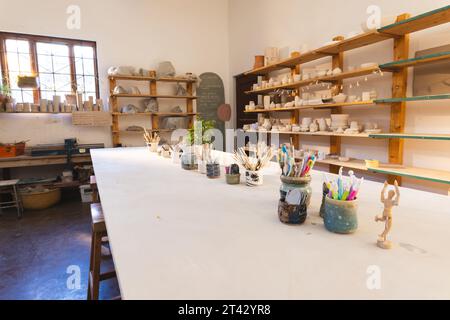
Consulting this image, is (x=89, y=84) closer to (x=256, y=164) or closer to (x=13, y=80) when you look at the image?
(x=13, y=80)

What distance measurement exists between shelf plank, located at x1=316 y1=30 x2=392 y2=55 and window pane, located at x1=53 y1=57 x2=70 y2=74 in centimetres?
391

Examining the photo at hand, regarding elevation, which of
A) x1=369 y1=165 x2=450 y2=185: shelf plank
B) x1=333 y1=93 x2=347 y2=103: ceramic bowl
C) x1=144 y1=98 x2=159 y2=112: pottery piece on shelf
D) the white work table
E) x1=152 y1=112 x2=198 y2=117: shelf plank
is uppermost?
x1=144 y1=98 x2=159 y2=112: pottery piece on shelf

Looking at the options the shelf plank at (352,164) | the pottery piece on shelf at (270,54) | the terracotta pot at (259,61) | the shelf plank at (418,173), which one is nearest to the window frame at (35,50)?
the terracotta pot at (259,61)

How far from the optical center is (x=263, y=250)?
0.76 meters

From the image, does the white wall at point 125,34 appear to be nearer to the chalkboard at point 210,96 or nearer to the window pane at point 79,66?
the chalkboard at point 210,96

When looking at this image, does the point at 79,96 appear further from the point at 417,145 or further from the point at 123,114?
the point at 417,145

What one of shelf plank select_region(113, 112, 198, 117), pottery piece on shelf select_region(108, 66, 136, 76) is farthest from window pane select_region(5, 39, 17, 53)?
shelf plank select_region(113, 112, 198, 117)

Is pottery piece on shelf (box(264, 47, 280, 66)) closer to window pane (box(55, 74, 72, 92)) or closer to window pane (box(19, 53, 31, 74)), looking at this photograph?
window pane (box(55, 74, 72, 92))

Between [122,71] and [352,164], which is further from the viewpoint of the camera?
[122,71]

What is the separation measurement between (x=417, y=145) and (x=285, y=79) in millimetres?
1875

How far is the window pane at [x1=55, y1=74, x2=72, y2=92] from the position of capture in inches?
184

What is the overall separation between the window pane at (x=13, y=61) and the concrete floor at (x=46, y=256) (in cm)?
216

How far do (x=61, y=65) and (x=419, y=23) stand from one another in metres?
4.86

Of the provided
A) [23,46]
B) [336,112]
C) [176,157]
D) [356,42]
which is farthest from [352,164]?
[23,46]
